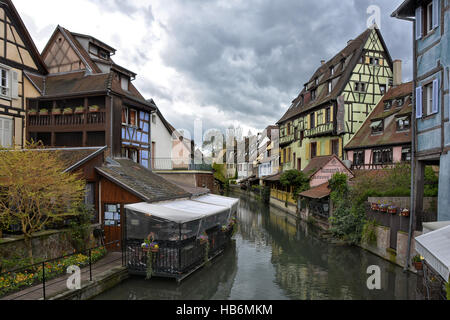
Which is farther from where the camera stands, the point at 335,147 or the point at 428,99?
the point at 335,147

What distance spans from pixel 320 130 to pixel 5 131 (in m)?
22.1

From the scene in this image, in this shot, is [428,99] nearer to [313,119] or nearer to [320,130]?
[320,130]

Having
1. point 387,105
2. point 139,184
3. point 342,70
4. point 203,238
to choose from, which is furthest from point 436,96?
point 342,70

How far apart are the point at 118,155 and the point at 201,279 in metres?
8.54

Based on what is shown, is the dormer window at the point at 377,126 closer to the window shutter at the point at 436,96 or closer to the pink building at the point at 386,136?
the pink building at the point at 386,136

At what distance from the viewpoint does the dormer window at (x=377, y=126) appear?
72.4 ft

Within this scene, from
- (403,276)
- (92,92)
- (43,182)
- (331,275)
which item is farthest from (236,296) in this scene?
(92,92)

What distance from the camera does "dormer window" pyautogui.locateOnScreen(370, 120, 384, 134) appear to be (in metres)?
22.1

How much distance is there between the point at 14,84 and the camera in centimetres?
1568

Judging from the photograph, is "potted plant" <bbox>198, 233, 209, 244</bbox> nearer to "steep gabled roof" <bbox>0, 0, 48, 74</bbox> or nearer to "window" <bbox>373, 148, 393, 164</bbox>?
"steep gabled roof" <bbox>0, 0, 48, 74</bbox>

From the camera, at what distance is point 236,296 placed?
8.96 meters

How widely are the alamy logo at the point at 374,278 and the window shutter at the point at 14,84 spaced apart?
57.6ft

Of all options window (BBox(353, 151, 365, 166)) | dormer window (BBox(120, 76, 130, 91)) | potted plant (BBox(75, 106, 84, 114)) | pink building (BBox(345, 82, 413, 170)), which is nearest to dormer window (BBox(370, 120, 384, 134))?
pink building (BBox(345, 82, 413, 170))
